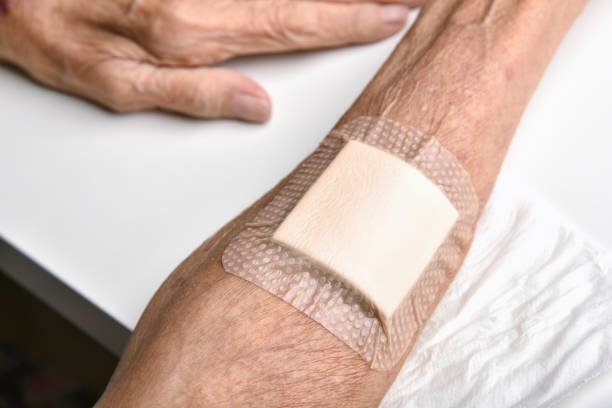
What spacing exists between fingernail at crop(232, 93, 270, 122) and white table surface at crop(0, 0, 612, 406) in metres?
0.03

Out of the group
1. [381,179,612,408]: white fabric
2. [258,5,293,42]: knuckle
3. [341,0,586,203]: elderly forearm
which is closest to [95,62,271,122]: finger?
[258,5,293,42]: knuckle

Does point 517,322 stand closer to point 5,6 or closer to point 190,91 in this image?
point 190,91

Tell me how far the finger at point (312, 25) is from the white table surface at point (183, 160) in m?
0.05

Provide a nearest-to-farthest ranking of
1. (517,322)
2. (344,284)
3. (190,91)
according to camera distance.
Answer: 1. (344,284)
2. (517,322)
3. (190,91)

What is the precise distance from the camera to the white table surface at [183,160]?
1.01m

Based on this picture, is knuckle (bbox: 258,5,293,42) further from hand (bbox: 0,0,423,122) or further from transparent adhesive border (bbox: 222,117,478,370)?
transparent adhesive border (bbox: 222,117,478,370)

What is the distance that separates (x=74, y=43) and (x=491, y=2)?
81 centimetres

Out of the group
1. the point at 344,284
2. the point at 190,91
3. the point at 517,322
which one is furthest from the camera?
the point at 190,91

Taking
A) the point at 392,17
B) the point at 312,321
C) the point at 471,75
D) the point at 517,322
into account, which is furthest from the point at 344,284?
the point at 392,17

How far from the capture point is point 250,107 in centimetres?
110

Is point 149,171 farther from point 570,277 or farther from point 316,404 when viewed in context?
point 570,277

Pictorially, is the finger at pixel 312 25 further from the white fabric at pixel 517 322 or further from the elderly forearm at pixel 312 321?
the white fabric at pixel 517 322

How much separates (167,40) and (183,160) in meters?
0.24

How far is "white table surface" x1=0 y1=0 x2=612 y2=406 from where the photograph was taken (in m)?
1.01
